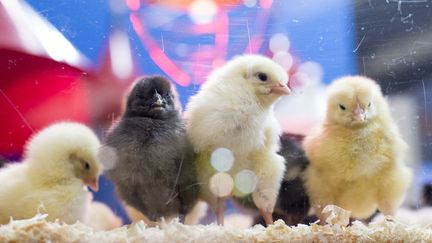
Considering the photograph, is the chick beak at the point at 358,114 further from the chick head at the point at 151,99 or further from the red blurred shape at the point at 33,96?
the red blurred shape at the point at 33,96

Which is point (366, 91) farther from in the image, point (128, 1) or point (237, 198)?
point (128, 1)

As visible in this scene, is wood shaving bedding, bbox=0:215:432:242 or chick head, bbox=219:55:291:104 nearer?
wood shaving bedding, bbox=0:215:432:242

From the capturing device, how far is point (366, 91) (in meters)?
1.60

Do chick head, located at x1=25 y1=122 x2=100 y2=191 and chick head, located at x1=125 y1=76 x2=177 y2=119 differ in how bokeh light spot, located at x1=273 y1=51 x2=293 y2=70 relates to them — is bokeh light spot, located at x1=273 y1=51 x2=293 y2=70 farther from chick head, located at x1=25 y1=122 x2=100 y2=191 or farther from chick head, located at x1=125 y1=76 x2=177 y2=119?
chick head, located at x1=25 y1=122 x2=100 y2=191

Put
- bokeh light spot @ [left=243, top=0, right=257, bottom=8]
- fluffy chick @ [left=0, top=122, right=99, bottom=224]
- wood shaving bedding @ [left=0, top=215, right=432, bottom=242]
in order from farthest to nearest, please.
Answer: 1. bokeh light spot @ [left=243, top=0, right=257, bottom=8]
2. fluffy chick @ [left=0, top=122, right=99, bottom=224]
3. wood shaving bedding @ [left=0, top=215, right=432, bottom=242]

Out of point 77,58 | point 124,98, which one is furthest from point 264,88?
point 77,58

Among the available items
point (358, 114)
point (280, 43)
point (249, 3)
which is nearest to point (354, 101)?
point (358, 114)

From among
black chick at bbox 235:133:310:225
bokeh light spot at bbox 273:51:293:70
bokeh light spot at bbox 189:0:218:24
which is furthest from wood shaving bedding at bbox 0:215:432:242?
bokeh light spot at bbox 189:0:218:24

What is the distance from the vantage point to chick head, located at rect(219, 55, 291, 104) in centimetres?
151

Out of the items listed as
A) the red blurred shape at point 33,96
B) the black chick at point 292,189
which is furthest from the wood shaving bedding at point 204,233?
the red blurred shape at point 33,96

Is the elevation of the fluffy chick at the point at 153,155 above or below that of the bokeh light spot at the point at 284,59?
below

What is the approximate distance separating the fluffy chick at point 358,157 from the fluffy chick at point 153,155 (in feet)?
1.36

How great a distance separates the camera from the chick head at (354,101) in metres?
1.58

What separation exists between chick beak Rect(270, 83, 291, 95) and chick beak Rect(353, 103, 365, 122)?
23 cm
